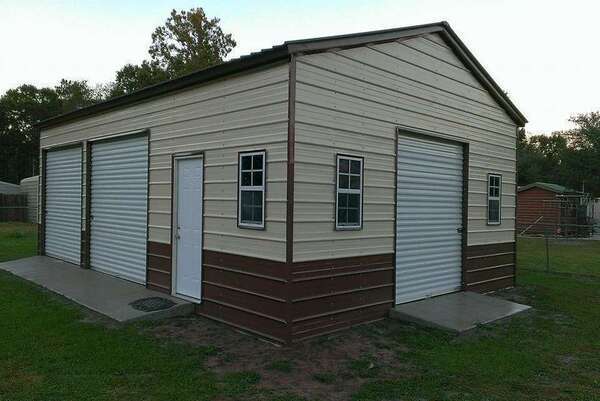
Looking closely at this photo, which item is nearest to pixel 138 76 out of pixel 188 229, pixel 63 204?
pixel 63 204

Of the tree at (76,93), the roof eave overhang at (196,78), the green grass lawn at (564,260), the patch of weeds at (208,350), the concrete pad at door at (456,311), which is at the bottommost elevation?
the green grass lawn at (564,260)

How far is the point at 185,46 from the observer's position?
32875 millimetres

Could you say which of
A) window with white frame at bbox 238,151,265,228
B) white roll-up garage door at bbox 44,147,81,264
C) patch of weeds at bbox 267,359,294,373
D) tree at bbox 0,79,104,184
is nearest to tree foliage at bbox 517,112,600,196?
white roll-up garage door at bbox 44,147,81,264

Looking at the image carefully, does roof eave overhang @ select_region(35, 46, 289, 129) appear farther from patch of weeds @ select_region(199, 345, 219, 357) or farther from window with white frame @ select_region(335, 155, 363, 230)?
patch of weeds @ select_region(199, 345, 219, 357)

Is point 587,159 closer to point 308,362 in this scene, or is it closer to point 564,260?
point 564,260

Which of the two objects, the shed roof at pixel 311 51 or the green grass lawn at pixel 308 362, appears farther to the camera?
the shed roof at pixel 311 51

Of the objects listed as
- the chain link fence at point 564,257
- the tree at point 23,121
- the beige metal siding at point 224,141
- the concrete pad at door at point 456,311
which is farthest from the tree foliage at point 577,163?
the tree at point 23,121

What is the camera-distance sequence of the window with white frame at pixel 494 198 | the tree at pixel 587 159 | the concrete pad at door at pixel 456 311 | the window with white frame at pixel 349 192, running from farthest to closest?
the tree at pixel 587 159, the window with white frame at pixel 494 198, the concrete pad at door at pixel 456 311, the window with white frame at pixel 349 192

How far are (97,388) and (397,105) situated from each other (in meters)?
5.29

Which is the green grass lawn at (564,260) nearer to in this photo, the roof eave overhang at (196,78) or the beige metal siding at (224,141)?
the beige metal siding at (224,141)

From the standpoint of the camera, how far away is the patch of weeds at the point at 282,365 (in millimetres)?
4840

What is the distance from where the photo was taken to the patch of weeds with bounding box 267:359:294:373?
4.84 metres

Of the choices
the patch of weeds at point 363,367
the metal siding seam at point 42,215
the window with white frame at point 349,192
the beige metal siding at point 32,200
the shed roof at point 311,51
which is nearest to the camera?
the patch of weeds at point 363,367

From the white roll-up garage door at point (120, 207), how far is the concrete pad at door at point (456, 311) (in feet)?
14.8
